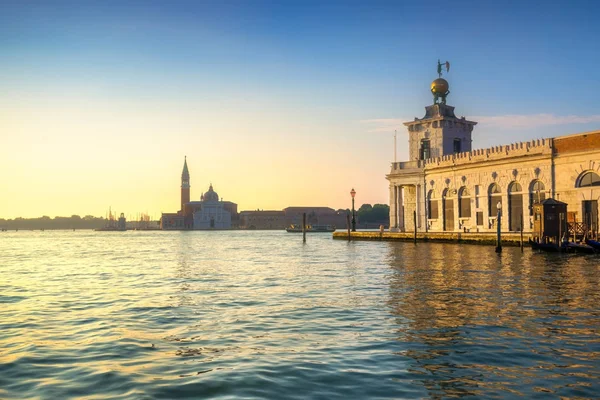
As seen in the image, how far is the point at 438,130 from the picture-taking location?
5753 cm

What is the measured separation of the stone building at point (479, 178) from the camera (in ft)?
132

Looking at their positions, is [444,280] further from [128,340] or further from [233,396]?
[233,396]

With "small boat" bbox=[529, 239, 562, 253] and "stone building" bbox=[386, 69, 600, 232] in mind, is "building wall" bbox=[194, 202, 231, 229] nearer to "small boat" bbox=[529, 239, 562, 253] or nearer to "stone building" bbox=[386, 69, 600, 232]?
"stone building" bbox=[386, 69, 600, 232]

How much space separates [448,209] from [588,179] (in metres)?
16.1

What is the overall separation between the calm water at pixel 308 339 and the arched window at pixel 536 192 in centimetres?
2520

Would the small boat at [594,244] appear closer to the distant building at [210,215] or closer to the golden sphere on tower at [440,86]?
the golden sphere on tower at [440,86]

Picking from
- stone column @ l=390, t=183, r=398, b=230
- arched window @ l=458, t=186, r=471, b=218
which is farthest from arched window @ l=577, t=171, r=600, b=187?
stone column @ l=390, t=183, r=398, b=230

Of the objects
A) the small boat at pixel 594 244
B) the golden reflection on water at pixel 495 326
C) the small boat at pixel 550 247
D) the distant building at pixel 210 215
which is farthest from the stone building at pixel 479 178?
the distant building at pixel 210 215

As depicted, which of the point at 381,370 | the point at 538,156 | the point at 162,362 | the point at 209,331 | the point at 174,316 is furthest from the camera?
the point at 538,156

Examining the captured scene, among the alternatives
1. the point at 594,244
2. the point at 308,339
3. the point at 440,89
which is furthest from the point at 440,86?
the point at 308,339

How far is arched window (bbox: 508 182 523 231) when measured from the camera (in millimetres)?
46031

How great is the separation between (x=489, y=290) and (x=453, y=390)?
34.3 feet

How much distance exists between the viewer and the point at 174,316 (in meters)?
13.3

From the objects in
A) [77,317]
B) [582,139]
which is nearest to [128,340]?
[77,317]
